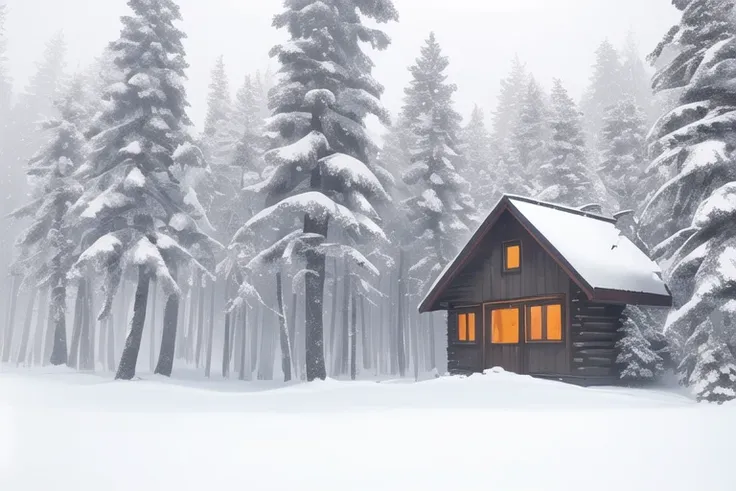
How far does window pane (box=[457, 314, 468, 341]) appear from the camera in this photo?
2723cm

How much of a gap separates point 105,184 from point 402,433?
20649 millimetres

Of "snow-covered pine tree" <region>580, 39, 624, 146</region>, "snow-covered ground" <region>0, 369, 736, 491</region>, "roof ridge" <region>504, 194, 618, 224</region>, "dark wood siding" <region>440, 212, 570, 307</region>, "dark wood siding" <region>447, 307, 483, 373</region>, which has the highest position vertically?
"snow-covered pine tree" <region>580, 39, 624, 146</region>

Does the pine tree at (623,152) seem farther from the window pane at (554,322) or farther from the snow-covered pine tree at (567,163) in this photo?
the window pane at (554,322)

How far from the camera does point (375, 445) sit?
9.98m

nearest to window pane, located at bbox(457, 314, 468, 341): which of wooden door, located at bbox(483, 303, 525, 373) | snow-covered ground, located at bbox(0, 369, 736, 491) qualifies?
wooden door, located at bbox(483, 303, 525, 373)

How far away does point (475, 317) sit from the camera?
26.4 meters

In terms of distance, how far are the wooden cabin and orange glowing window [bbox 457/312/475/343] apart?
0.04 m

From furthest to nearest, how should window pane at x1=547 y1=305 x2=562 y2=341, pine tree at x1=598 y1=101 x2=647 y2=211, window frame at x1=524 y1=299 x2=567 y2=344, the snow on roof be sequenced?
1. pine tree at x1=598 y1=101 x2=647 y2=211
2. window pane at x1=547 y1=305 x2=562 y2=341
3. window frame at x1=524 y1=299 x2=567 y2=344
4. the snow on roof

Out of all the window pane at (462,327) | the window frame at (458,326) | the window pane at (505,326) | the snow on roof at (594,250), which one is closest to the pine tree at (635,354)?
the snow on roof at (594,250)

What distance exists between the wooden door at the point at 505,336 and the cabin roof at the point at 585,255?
7.49 ft

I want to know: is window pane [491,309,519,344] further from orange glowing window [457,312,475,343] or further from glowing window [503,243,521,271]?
glowing window [503,243,521,271]

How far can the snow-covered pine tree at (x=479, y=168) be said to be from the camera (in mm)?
45906

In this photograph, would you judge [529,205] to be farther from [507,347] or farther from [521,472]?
[521,472]

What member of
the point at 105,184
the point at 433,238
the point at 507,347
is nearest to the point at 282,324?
the point at 433,238
